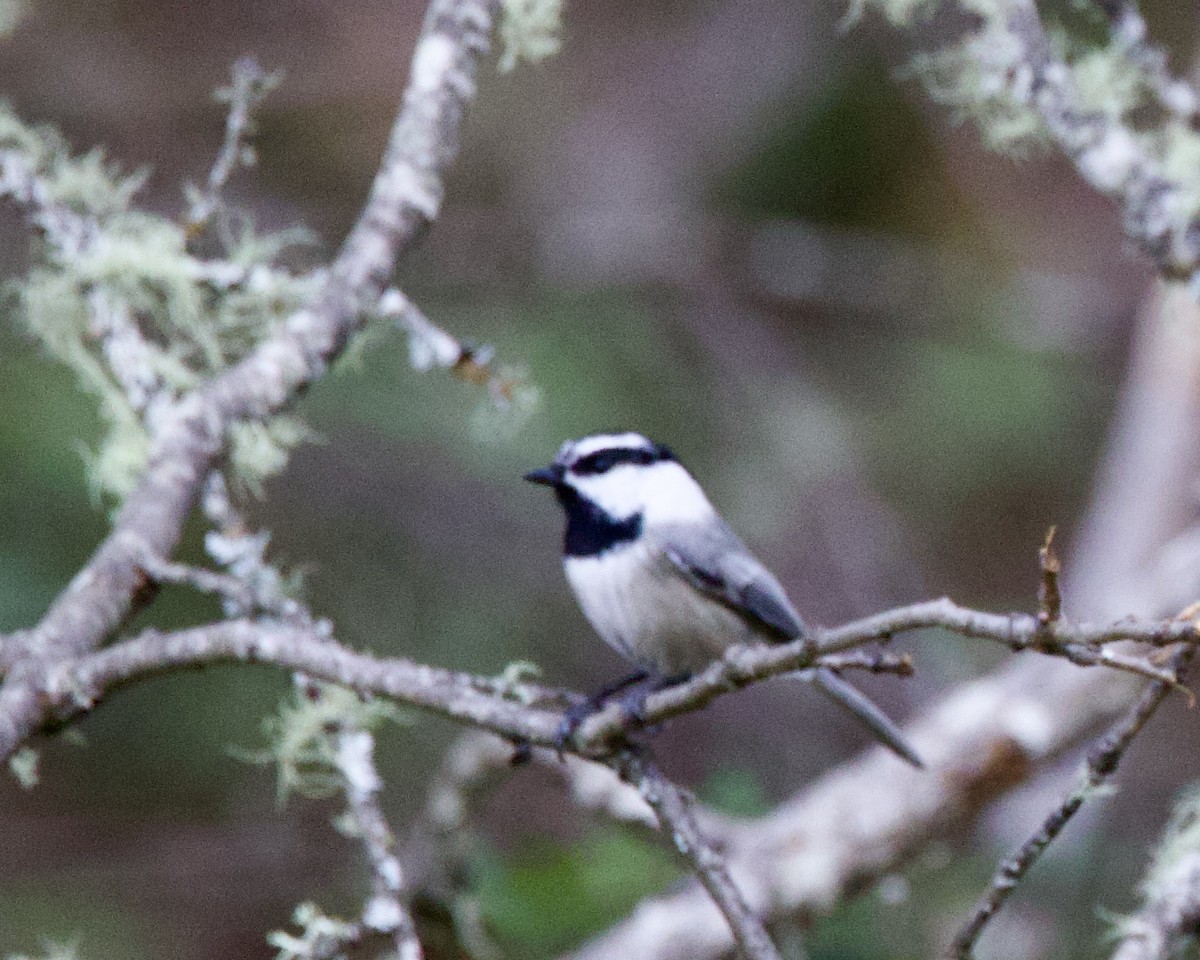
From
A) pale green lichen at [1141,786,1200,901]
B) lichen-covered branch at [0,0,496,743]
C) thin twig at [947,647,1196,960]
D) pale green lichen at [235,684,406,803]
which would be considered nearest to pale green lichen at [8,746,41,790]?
lichen-covered branch at [0,0,496,743]

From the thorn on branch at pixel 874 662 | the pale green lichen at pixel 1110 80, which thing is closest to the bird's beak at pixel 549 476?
the pale green lichen at pixel 1110 80

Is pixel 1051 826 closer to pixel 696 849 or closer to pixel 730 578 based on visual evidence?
pixel 696 849

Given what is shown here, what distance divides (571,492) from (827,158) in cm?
231

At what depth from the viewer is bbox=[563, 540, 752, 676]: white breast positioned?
2.10 m

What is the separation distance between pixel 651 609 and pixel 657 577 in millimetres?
45

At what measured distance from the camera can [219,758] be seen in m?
3.47

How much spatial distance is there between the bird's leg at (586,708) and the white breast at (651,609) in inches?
1.6

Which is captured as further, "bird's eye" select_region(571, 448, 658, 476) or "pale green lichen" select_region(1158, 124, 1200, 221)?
"bird's eye" select_region(571, 448, 658, 476)

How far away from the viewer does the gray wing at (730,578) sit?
2123 mm

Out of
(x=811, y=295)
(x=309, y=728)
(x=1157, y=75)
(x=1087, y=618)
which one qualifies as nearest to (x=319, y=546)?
(x=811, y=295)

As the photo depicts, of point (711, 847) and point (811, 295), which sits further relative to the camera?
point (811, 295)

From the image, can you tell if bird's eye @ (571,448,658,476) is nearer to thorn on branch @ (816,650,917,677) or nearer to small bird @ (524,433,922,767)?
small bird @ (524,433,922,767)

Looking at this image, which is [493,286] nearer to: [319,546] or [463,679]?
[319,546]

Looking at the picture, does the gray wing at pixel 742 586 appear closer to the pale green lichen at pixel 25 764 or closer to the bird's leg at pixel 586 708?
the bird's leg at pixel 586 708
